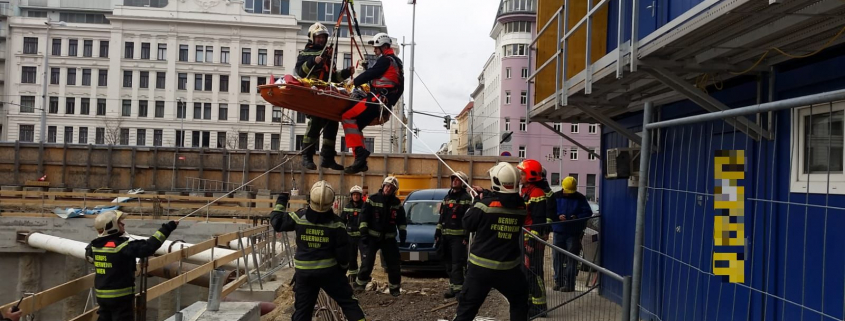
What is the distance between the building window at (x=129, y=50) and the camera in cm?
5756

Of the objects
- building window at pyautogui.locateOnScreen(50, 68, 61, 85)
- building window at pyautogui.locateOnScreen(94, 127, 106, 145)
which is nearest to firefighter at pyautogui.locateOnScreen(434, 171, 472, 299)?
building window at pyautogui.locateOnScreen(94, 127, 106, 145)

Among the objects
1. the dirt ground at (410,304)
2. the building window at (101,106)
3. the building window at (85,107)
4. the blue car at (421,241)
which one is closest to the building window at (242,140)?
the building window at (101,106)

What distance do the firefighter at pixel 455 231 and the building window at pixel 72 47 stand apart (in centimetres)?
5745

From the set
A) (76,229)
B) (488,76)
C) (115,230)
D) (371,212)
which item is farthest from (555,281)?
(488,76)

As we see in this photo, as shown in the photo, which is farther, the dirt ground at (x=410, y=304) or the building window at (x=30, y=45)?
the building window at (x=30, y=45)

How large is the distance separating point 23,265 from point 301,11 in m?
46.3

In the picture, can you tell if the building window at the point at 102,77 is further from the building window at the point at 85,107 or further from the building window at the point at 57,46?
the building window at the point at 57,46

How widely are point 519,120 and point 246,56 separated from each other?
2308 cm

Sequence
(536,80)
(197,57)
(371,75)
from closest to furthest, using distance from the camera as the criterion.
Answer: (371,75) < (536,80) < (197,57)

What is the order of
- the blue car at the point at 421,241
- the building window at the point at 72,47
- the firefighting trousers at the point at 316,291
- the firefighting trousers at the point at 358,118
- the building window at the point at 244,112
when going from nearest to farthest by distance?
the firefighting trousers at the point at 316,291, the firefighting trousers at the point at 358,118, the blue car at the point at 421,241, the building window at the point at 244,112, the building window at the point at 72,47

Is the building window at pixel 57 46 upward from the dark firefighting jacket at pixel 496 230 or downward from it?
upward

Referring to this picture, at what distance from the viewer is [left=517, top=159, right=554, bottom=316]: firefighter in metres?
7.93

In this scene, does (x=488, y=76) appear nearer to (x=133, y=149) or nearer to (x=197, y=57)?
(x=197, y=57)

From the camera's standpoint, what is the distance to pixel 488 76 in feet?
242
